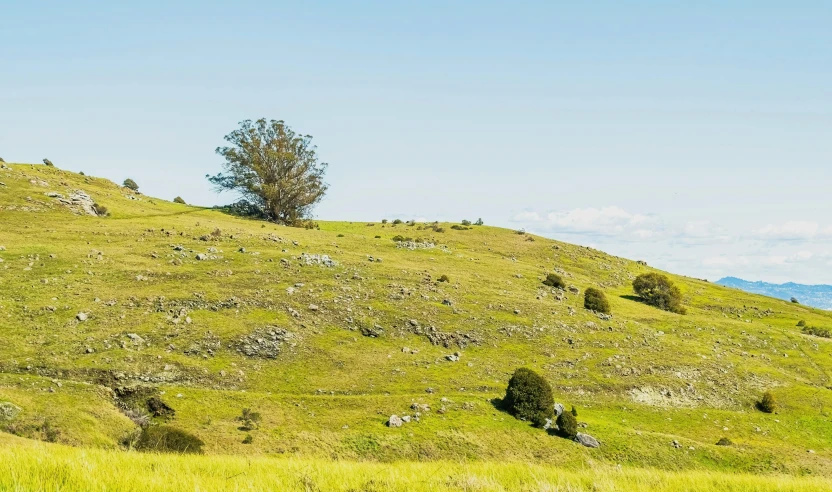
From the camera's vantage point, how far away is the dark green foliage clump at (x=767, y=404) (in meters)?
46.7

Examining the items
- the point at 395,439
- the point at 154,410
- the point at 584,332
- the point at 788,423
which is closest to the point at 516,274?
the point at 584,332

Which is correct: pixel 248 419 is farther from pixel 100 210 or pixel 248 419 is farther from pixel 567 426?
pixel 100 210

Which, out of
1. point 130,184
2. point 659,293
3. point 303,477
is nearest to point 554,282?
point 659,293

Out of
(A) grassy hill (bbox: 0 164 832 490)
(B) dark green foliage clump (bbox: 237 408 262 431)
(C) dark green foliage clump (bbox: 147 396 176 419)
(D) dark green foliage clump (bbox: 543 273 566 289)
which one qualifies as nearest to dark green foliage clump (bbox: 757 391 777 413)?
(A) grassy hill (bbox: 0 164 832 490)

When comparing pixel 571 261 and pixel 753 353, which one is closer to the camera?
pixel 753 353

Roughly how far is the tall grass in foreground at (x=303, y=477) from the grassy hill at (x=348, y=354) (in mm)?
12052

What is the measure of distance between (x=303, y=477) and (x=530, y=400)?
33267mm

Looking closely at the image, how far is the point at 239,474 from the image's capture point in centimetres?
657

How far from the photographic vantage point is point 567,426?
35.2 metres

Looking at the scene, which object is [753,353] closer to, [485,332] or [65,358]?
[485,332]

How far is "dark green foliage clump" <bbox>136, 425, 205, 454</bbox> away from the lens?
2578 cm

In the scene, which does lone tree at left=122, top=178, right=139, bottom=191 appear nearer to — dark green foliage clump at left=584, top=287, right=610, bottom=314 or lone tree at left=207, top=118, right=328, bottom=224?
lone tree at left=207, top=118, right=328, bottom=224

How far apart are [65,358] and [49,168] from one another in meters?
67.8

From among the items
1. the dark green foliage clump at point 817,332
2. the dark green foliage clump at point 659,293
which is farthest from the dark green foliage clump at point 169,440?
the dark green foliage clump at point 817,332
